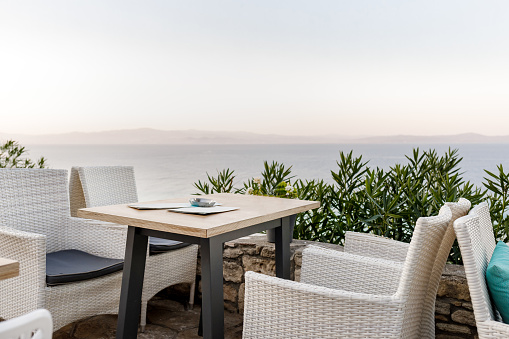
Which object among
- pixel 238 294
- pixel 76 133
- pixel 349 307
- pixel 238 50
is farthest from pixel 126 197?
pixel 76 133

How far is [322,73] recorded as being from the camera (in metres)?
10.7

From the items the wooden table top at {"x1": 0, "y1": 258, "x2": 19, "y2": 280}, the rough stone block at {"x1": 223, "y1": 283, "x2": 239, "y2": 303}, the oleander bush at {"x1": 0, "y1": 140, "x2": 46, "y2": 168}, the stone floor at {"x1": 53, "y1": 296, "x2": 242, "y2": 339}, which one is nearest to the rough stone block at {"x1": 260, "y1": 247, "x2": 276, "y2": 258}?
the rough stone block at {"x1": 223, "y1": 283, "x2": 239, "y2": 303}

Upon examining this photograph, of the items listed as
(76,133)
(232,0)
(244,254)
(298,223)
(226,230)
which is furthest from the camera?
(76,133)

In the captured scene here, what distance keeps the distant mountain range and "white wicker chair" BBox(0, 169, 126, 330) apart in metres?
8.07

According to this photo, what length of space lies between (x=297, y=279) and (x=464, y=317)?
92cm

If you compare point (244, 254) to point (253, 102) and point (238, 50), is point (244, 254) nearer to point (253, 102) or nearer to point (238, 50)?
point (238, 50)

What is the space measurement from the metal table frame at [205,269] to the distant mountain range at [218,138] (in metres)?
8.99

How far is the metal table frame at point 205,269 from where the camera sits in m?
1.72

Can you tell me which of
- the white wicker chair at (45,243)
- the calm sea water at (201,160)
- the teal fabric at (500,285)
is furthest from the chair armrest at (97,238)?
the calm sea water at (201,160)

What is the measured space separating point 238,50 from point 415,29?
3901mm

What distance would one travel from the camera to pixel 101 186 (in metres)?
3.15

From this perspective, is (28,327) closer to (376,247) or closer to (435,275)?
(435,275)

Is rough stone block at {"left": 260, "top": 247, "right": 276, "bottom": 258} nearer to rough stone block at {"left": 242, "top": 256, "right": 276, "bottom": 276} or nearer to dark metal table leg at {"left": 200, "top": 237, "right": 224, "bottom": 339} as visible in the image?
rough stone block at {"left": 242, "top": 256, "right": 276, "bottom": 276}

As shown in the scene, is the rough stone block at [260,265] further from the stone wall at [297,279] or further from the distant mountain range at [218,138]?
the distant mountain range at [218,138]
